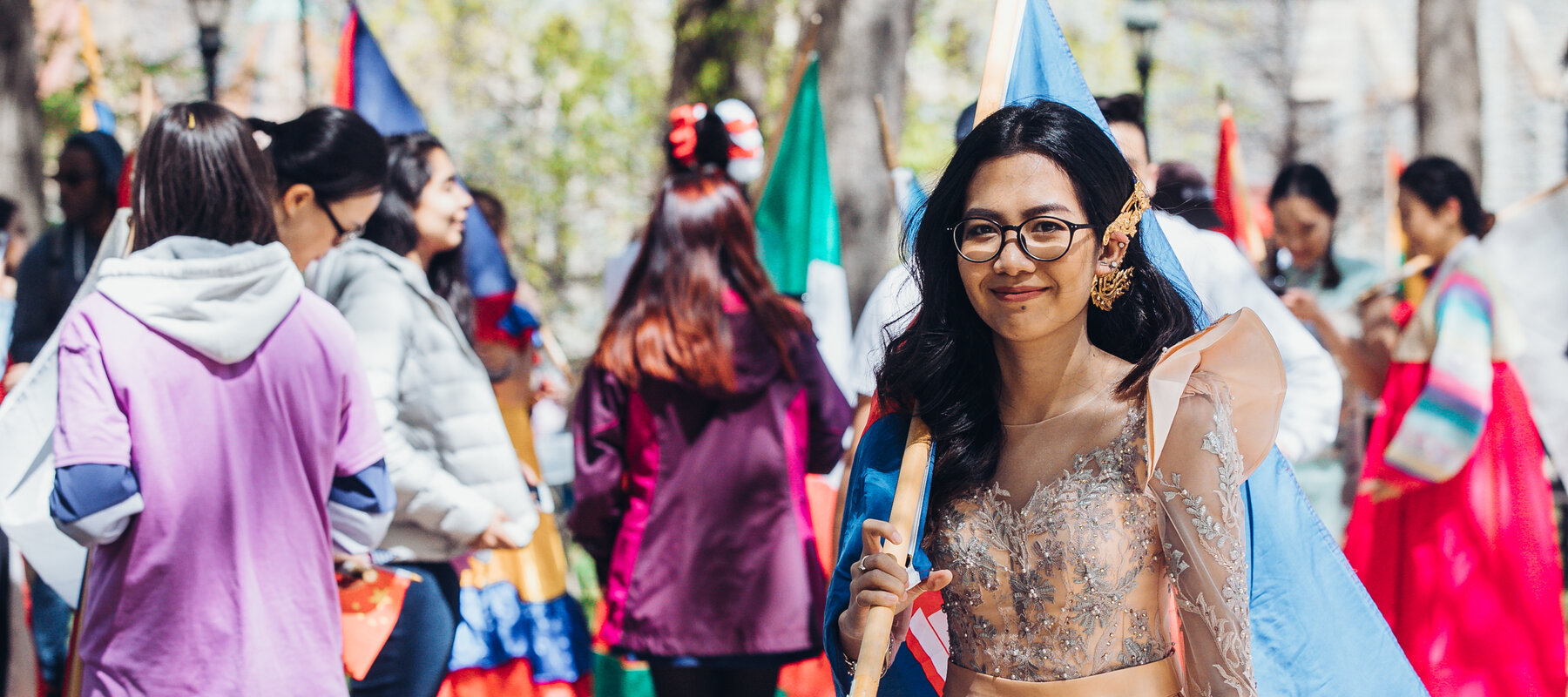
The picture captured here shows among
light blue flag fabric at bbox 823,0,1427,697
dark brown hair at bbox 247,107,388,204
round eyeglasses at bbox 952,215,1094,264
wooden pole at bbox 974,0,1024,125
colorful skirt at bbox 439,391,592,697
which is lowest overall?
colorful skirt at bbox 439,391,592,697

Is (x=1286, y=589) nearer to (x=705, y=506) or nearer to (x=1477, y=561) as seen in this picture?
(x=705, y=506)

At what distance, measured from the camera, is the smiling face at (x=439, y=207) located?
4.00 metres

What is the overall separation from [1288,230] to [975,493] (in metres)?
4.51

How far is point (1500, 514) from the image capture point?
4.44 meters

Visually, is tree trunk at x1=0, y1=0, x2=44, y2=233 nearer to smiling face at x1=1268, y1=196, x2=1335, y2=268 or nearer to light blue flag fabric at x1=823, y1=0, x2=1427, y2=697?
smiling face at x1=1268, y1=196, x2=1335, y2=268

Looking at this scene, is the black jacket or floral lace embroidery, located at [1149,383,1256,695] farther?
the black jacket

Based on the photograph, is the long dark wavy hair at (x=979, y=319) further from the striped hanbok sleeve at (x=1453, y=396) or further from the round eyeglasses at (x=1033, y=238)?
the striped hanbok sleeve at (x=1453, y=396)

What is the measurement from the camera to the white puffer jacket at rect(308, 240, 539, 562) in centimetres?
333

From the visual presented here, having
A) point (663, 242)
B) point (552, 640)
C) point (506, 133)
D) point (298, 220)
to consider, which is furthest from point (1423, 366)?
point (506, 133)

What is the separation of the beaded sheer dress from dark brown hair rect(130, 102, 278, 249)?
1.56 metres

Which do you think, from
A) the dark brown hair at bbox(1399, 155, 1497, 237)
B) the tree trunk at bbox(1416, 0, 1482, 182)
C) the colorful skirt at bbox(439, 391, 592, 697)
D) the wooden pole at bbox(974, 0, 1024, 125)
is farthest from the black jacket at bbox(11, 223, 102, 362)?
the tree trunk at bbox(1416, 0, 1482, 182)

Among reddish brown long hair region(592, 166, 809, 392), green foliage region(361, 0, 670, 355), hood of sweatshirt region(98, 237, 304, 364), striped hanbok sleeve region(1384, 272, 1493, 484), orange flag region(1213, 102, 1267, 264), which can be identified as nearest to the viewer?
hood of sweatshirt region(98, 237, 304, 364)

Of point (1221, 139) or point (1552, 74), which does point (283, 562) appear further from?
point (1552, 74)

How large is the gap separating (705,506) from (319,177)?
1407 millimetres
